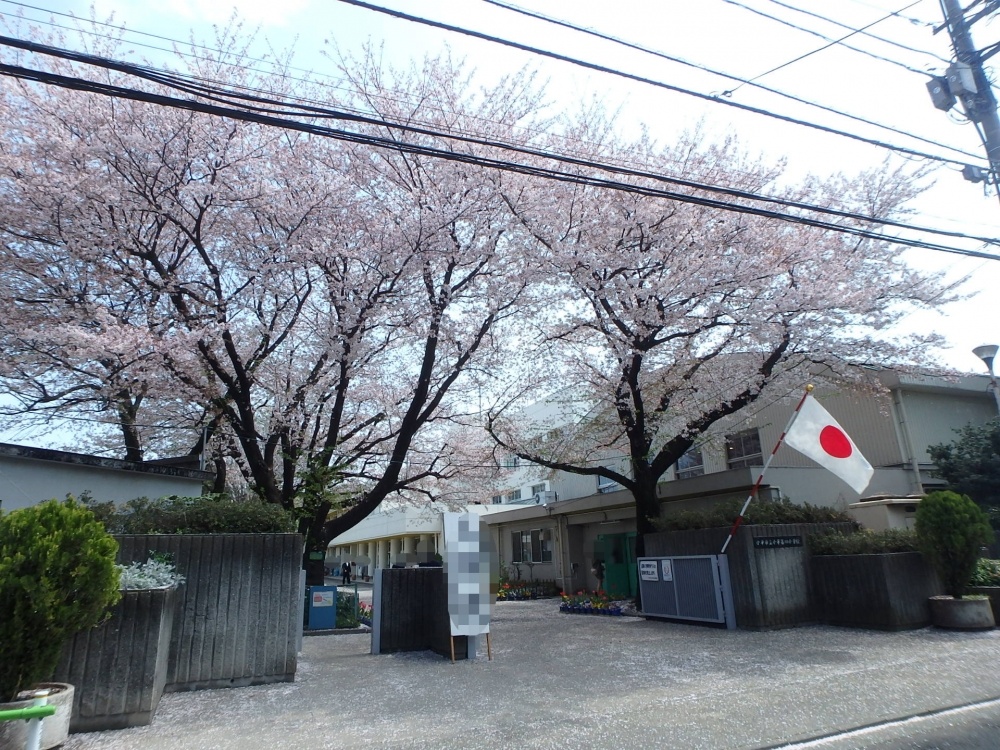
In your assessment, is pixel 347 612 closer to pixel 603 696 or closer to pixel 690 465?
pixel 603 696

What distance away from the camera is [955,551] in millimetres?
10625

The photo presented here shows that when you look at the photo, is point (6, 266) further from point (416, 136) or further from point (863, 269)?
point (863, 269)

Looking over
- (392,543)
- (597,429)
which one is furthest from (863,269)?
(392,543)

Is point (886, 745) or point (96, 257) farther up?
point (96, 257)

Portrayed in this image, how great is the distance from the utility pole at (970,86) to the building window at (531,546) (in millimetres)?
20148

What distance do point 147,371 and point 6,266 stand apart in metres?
3.27

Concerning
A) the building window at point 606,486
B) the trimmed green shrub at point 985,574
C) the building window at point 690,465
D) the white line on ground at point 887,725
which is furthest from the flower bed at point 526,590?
the white line on ground at point 887,725

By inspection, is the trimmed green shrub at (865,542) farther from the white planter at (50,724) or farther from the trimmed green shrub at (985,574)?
the white planter at (50,724)

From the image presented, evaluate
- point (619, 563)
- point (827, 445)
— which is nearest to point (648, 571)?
point (827, 445)

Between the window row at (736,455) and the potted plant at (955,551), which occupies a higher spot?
the window row at (736,455)

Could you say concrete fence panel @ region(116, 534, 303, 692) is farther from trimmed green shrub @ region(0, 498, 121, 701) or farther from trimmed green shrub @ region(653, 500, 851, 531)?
trimmed green shrub @ region(653, 500, 851, 531)

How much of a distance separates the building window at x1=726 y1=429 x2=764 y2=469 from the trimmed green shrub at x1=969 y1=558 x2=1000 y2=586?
7651mm

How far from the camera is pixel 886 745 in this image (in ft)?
17.1

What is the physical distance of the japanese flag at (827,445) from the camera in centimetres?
1091
